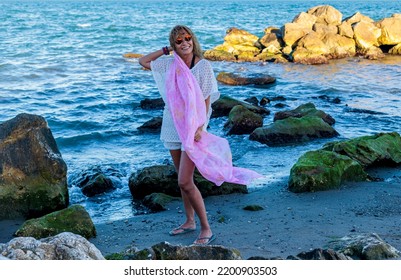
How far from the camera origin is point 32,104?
19578mm

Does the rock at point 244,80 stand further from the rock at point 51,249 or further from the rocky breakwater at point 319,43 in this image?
the rock at point 51,249

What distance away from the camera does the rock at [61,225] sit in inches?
294

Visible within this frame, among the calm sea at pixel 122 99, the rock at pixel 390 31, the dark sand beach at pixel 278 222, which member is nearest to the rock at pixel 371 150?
the dark sand beach at pixel 278 222

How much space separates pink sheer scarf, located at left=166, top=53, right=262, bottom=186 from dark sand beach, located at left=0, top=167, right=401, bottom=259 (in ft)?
3.06

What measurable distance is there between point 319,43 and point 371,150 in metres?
20.4

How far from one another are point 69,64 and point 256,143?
17.4 meters

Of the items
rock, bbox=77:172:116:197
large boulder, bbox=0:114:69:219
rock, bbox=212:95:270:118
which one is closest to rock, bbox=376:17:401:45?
rock, bbox=212:95:270:118

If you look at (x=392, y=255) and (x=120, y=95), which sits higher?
(x=392, y=255)

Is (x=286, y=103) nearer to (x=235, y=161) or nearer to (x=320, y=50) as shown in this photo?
(x=235, y=161)

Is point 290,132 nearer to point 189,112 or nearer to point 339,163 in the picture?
point 339,163

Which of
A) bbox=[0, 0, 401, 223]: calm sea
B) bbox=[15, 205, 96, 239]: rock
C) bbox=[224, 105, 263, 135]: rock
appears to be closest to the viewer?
bbox=[15, 205, 96, 239]: rock

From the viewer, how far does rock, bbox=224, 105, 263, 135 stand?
590 inches

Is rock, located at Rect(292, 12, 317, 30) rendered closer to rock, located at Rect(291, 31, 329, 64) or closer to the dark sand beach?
rock, located at Rect(291, 31, 329, 64)

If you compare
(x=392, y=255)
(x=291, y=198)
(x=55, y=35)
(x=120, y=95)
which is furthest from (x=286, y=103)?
(x=55, y=35)
